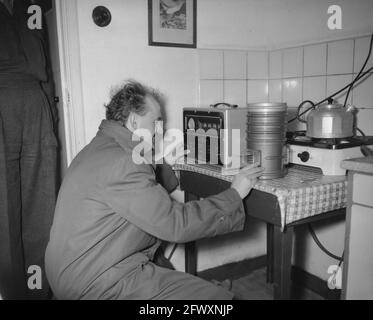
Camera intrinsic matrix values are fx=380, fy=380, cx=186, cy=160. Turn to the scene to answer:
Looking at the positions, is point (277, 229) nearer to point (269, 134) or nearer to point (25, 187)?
point (269, 134)

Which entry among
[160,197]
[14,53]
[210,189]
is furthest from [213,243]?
[14,53]

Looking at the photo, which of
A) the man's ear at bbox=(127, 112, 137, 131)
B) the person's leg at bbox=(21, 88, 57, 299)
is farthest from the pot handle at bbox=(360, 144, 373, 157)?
the person's leg at bbox=(21, 88, 57, 299)

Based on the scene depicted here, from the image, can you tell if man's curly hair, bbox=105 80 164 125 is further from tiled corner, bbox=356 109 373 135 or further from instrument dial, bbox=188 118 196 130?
tiled corner, bbox=356 109 373 135

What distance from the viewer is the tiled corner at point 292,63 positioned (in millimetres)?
2148

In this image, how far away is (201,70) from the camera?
6.88ft

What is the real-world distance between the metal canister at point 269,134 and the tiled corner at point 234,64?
0.77 meters

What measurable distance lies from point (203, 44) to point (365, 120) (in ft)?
3.03

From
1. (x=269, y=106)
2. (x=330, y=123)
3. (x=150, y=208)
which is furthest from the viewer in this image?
(x=330, y=123)

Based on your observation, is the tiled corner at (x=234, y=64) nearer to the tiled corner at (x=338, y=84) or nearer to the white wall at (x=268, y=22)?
the white wall at (x=268, y=22)

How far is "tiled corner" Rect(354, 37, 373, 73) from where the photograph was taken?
1806 mm

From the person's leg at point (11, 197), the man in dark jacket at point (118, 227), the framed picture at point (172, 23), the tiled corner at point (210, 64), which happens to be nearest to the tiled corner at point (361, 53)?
the tiled corner at point (210, 64)

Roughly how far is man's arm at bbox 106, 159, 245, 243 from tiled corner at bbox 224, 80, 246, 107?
3.73 ft

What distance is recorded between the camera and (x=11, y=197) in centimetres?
179
